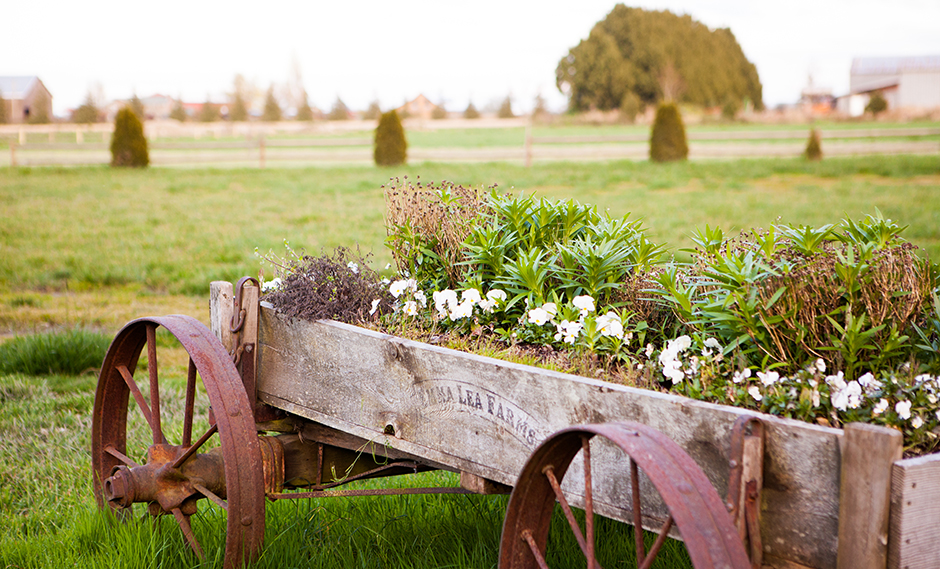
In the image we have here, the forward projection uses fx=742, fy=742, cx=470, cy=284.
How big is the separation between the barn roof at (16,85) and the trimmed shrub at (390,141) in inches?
1218

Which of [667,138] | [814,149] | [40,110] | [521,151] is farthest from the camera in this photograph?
[40,110]

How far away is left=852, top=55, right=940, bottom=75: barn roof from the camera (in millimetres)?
55931

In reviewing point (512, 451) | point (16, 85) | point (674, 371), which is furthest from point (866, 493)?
point (16, 85)

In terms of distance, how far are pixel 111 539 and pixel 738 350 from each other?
189cm

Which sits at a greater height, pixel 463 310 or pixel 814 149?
pixel 814 149

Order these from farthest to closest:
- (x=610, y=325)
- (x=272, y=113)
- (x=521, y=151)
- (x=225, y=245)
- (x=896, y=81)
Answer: (x=896, y=81) → (x=272, y=113) → (x=521, y=151) → (x=225, y=245) → (x=610, y=325)

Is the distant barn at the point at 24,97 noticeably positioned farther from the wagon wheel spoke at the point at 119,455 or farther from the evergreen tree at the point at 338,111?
the wagon wheel spoke at the point at 119,455

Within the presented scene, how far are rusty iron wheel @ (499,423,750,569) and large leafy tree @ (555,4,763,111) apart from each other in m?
54.9

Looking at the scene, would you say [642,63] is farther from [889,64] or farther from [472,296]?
[472,296]

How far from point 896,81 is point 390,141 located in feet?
161

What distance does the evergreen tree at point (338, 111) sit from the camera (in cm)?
5431

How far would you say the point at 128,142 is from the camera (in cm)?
1725

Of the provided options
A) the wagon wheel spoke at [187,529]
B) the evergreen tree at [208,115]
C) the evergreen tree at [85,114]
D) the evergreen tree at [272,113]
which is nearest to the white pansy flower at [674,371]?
the wagon wheel spoke at [187,529]

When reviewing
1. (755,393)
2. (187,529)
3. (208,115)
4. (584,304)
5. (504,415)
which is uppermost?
(208,115)
